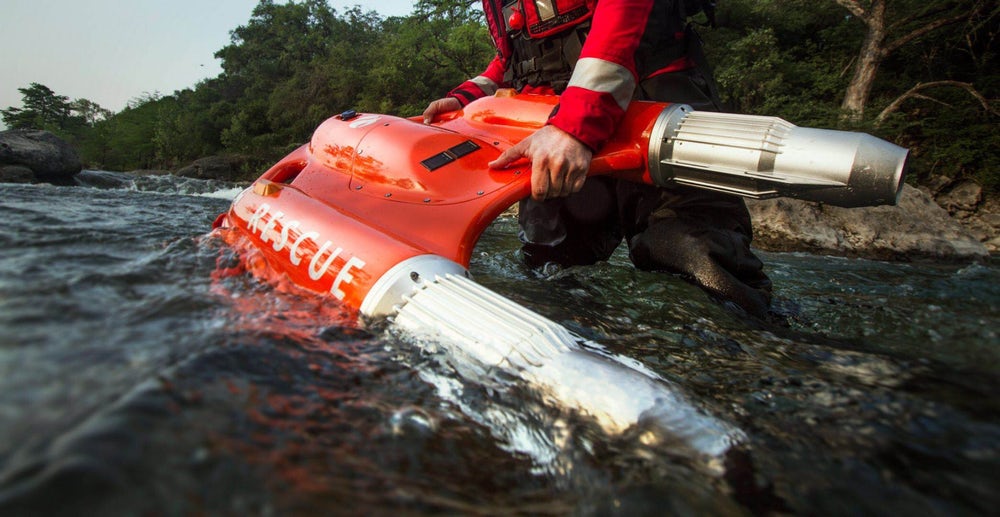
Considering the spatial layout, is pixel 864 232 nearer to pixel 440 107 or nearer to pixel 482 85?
pixel 482 85

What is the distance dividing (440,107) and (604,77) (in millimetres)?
1120

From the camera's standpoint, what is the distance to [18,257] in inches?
47.5

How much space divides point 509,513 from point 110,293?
1.02m

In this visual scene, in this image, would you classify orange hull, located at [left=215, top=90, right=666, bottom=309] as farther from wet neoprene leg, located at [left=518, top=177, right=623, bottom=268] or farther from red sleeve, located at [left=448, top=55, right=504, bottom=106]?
wet neoprene leg, located at [left=518, top=177, right=623, bottom=268]

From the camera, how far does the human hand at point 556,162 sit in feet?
5.02

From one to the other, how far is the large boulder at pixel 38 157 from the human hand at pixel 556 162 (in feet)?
35.8

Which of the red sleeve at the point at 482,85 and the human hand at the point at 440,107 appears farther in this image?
the red sleeve at the point at 482,85

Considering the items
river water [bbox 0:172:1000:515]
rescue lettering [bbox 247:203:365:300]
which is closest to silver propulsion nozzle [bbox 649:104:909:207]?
→ river water [bbox 0:172:1000:515]

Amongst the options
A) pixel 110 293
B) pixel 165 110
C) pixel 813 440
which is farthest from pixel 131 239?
pixel 165 110

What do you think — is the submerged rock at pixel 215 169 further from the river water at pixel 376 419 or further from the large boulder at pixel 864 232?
the river water at pixel 376 419

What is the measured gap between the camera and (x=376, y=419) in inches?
28.9

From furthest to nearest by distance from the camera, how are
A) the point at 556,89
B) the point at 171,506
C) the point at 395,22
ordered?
the point at 395,22 → the point at 556,89 → the point at 171,506

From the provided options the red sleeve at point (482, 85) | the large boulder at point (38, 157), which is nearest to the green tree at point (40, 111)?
the large boulder at point (38, 157)

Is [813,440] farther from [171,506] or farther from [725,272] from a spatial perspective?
[725,272]
